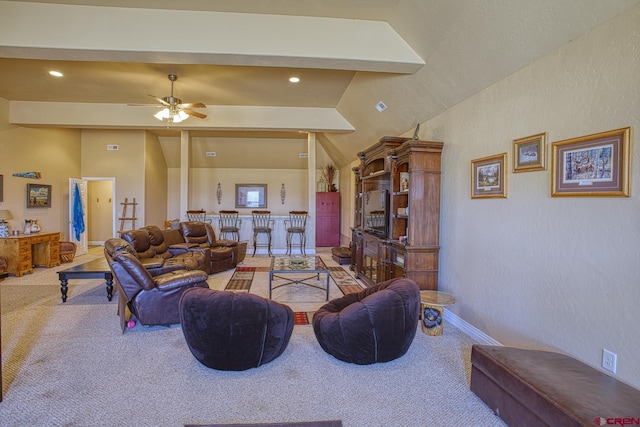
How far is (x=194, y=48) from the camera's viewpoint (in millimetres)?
3244

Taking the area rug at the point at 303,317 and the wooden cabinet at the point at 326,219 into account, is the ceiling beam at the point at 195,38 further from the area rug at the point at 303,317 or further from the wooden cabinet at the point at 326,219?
the wooden cabinet at the point at 326,219

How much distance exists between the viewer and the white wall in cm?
192

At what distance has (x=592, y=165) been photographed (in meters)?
2.10

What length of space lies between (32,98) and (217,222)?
439cm

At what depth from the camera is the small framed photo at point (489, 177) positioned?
2.90 meters

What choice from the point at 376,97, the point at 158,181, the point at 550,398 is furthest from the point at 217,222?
the point at 550,398

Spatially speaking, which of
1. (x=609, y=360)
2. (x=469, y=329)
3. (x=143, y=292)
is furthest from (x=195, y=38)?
(x=609, y=360)

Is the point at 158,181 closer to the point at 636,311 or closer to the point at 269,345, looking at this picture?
the point at 269,345

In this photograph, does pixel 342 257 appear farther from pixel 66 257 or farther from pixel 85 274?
pixel 66 257

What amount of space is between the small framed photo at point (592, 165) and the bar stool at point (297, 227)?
6268 mm

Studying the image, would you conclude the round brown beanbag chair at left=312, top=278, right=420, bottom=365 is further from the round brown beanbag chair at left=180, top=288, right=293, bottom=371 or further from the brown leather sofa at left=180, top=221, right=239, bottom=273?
the brown leather sofa at left=180, top=221, right=239, bottom=273

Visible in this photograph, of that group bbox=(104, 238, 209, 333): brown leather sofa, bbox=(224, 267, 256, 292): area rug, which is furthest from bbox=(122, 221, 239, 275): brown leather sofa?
bbox=(104, 238, 209, 333): brown leather sofa

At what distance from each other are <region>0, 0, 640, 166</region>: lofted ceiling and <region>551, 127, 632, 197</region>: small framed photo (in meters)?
0.75

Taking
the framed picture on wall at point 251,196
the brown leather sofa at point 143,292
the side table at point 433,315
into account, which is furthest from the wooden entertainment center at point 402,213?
the framed picture on wall at point 251,196
